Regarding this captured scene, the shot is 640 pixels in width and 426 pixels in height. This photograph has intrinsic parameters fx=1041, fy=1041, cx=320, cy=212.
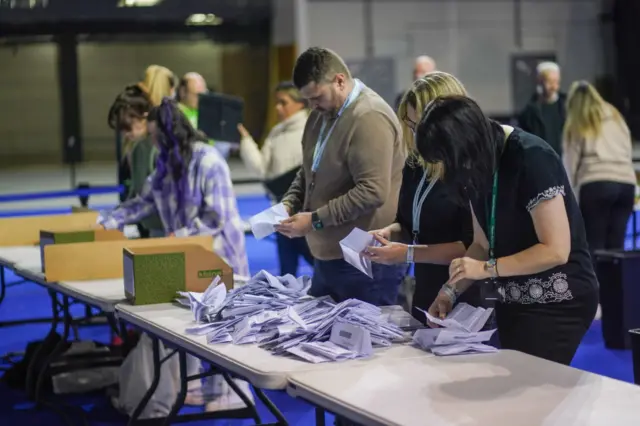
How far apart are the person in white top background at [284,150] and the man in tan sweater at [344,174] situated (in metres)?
2.44

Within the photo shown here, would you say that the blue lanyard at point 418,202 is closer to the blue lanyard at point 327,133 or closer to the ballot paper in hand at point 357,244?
the ballot paper in hand at point 357,244

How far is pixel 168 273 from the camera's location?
3.28 meters

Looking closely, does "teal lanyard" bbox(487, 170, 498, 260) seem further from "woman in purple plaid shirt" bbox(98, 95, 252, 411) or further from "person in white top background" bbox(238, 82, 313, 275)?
"person in white top background" bbox(238, 82, 313, 275)

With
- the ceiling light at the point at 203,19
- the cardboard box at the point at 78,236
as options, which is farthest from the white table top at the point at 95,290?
the ceiling light at the point at 203,19

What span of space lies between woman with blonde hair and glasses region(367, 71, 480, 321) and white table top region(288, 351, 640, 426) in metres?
0.46

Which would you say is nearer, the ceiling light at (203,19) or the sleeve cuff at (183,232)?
the sleeve cuff at (183,232)

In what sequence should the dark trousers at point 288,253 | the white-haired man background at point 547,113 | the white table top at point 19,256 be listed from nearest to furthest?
the white table top at point 19,256 → the dark trousers at point 288,253 → the white-haired man background at point 547,113

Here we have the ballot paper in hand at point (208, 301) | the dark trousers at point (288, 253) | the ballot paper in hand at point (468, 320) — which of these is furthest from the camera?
the dark trousers at point (288, 253)

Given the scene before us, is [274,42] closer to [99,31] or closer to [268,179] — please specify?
Result: [99,31]

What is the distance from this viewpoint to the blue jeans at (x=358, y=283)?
332cm

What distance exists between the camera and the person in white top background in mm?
5934

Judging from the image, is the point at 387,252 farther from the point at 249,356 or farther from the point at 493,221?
the point at 249,356

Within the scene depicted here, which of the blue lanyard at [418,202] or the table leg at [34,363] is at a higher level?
the blue lanyard at [418,202]

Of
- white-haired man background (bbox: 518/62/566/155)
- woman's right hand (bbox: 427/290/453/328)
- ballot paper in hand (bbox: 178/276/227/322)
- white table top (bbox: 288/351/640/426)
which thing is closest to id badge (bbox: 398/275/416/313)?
ballot paper in hand (bbox: 178/276/227/322)
